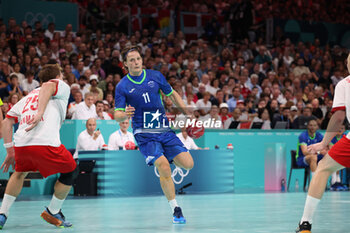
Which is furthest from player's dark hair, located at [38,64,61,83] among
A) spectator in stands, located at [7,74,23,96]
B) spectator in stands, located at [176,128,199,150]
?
spectator in stands, located at [7,74,23,96]

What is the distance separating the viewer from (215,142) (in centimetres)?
1661

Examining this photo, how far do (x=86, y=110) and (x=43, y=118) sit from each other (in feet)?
27.8

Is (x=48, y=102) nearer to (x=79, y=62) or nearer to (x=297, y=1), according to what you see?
(x=79, y=62)

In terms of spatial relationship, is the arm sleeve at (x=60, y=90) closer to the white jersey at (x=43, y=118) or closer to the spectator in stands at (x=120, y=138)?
the white jersey at (x=43, y=118)

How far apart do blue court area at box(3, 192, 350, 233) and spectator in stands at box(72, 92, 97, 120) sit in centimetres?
346

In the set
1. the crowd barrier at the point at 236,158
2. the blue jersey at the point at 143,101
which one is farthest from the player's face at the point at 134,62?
the crowd barrier at the point at 236,158

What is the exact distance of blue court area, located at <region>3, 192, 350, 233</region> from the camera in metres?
7.10

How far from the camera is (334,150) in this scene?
6.01 metres

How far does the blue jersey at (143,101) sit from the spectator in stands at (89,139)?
630 cm

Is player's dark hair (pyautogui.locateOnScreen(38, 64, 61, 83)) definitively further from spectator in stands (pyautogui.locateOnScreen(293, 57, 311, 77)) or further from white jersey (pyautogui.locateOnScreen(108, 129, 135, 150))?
spectator in stands (pyautogui.locateOnScreen(293, 57, 311, 77))

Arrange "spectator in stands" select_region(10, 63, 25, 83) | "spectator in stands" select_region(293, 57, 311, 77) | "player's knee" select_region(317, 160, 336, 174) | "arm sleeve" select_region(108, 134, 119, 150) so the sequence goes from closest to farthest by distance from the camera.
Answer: "player's knee" select_region(317, 160, 336, 174) → "arm sleeve" select_region(108, 134, 119, 150) → "spectator in stands" select_region(10, 63, 25, 83) → "spectator in stands" select_region(293, 57, 311, 77)

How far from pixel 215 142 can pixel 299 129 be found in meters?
2.92

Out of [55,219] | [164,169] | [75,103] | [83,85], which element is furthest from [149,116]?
[83,85]

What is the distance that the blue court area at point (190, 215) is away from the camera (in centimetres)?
710
